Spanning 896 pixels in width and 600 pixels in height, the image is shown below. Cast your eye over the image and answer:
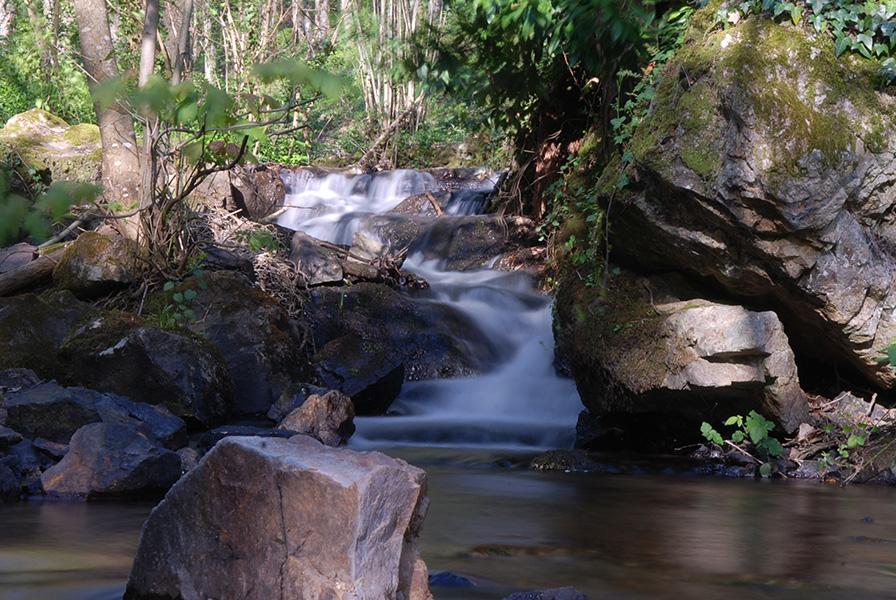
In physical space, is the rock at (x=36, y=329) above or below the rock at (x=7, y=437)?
above

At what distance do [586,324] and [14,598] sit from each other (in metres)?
4.55

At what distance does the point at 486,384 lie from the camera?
822cm

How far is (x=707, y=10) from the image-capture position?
5930 millimetres

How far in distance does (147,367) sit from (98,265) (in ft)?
5.77

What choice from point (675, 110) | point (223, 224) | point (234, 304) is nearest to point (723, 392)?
point (675, 110)

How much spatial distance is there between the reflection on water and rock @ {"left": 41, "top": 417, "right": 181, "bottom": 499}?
0.17 m

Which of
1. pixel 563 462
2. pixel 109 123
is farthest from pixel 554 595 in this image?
pixel 109 123

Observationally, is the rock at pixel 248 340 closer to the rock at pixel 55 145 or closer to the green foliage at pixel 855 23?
the rock at pixel 55 145

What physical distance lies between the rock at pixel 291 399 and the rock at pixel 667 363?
7.24 feet

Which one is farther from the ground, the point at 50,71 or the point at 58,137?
the point at 50,71

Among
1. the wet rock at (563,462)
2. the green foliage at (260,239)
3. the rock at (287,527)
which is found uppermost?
the green foliage at (260,239)

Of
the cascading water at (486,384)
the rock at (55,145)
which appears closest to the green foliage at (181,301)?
the cascading water at (486,384)

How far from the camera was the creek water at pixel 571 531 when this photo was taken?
3.10 meters

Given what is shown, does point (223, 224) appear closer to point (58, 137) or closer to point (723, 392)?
point (58, 137)
